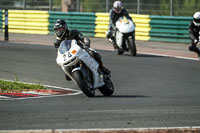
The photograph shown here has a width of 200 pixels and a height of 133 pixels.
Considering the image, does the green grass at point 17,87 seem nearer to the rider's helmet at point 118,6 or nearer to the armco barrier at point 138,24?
the rider's helmet at point 118,6

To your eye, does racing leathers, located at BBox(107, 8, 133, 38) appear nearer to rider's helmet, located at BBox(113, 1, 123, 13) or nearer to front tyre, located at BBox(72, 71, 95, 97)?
rider's helmet, located at BBox(113, 1, 123, 13)

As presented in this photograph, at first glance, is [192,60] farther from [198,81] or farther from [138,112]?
[138,112]

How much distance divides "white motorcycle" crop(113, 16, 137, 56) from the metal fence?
15.1 ft

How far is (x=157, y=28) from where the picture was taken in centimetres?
2289

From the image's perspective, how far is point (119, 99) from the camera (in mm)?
9930

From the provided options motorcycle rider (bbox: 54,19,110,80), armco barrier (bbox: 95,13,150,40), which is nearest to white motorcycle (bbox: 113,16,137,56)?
armco barrier (bbox: 95,13,150,40)

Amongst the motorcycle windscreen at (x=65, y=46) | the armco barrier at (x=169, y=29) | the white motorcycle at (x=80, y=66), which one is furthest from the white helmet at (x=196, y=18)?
the motorcycle windscreen at (x=65, y=46)

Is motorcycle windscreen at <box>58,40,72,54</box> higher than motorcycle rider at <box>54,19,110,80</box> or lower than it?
lower

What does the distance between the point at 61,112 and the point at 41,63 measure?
801 centimetres

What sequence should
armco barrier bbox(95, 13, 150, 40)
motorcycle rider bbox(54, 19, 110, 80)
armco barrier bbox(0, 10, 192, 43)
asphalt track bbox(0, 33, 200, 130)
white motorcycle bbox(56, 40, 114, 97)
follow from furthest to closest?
armco barrier bbox(95, 13, 150, 40)
armco barrier bbox(0, 10, 192, 43)
motorcycle rider bbox(54, 19, 110, 80)
white motorcycle bbox(56, 40, 114, 97)
asphalt track bbox(0, 33, 200, 130)

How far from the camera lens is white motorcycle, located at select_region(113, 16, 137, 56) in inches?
697

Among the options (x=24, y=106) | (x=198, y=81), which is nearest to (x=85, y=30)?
(x=198, y=81)

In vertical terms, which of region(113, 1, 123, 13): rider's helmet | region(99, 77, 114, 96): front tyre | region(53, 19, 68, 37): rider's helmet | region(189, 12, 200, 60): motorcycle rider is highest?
region(113, 1, 123, 13): rider's helmet

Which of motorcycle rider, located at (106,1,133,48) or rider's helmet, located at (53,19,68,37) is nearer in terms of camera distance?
rider's helmet, located at (53,19,68,37)
